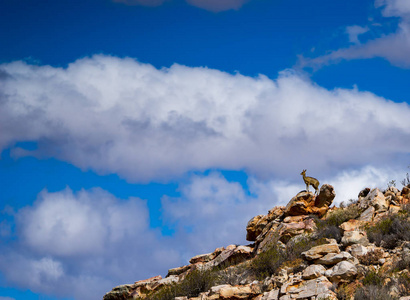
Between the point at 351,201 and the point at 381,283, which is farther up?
the point at 351,201

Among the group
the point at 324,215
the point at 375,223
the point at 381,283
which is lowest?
the point at 381,283

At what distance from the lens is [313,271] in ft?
46.2

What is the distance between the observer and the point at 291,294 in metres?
13.5

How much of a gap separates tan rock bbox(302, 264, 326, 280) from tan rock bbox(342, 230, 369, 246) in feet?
7.85

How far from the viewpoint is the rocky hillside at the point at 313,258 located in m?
13.3

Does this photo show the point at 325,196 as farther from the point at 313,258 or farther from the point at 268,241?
the point at 313,258

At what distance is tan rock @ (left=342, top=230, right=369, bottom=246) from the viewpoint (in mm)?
16016

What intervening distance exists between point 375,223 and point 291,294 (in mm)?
6485

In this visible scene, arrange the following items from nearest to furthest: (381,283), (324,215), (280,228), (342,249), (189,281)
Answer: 1. (381,283)
2. (342,249)
3. (189,281)
4. (280,228)
5. (324,215)

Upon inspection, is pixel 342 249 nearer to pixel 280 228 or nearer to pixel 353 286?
pixel 353 286

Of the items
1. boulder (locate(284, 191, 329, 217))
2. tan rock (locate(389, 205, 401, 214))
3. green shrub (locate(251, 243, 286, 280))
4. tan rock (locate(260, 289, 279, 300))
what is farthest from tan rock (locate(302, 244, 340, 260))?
boulder (locate(284, 191, 329, 217))

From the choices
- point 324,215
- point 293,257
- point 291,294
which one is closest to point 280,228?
point 324,215

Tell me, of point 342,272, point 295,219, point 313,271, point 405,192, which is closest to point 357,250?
point 342,272

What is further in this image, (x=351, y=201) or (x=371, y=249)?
(x=351, y=201)
